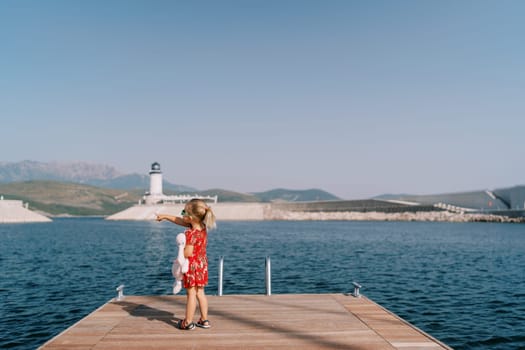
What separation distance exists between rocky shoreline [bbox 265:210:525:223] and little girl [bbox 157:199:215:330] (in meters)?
122

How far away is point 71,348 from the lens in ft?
25.4

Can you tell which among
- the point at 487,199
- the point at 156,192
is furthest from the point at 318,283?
the point at 156,192

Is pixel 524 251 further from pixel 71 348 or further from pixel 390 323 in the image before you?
pixel 71 348

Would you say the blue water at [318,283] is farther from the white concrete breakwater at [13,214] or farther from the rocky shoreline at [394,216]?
the white concrete breakwater at [13,214]

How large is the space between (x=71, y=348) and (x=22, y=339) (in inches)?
260

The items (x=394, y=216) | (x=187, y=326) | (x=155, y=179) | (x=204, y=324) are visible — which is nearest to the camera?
(x=187, y=326)

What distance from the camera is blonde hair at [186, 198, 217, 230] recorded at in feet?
29.2

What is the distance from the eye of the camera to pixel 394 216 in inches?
5492

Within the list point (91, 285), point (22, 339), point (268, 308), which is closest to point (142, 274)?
point (91, 285)

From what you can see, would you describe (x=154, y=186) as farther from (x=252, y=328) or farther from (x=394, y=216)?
(x=252, y=328)

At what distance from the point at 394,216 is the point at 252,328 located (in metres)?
138

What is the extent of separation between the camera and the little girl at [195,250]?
8.88 metres

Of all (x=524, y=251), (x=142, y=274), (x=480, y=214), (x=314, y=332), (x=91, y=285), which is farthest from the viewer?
(x=480, y=214)

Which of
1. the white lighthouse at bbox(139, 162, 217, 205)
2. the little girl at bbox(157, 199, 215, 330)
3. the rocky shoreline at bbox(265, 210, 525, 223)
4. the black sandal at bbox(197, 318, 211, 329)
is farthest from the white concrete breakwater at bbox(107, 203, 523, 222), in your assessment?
the little girl at bbox(157, 199, 215, 330)
